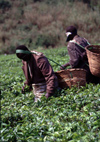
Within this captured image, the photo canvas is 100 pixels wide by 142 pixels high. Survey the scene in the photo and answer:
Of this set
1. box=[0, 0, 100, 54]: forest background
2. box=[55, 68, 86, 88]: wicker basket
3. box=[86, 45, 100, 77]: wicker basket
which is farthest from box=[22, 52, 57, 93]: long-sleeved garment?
box=[0, 0, 100, 54]: forest background

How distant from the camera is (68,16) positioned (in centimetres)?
2308

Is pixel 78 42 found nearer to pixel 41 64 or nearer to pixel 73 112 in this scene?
pixel 41 64

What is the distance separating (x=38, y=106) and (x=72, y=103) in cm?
73

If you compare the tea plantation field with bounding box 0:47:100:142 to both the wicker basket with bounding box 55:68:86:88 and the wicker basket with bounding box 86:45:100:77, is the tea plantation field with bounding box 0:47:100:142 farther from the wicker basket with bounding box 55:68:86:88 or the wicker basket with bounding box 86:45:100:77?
the wicker basket with bounding box 86:45:100:77

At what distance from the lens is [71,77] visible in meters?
4.65

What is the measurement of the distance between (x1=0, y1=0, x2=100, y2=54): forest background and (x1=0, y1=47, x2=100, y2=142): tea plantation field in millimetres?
13356

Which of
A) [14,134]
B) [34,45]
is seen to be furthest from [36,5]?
[14,134]

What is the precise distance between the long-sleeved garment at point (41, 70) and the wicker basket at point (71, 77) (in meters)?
0.27

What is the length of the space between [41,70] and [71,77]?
2.20 feet

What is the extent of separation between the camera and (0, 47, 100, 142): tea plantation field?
3.12 m

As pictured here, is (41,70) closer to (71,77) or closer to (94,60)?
(71,77)

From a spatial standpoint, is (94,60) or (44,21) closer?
(94,60)

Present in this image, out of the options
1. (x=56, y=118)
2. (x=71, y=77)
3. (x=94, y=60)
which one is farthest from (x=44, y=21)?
(x=56, y=118)

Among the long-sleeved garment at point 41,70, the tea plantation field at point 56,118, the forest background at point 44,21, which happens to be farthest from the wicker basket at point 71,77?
the forest background at point 44,21
